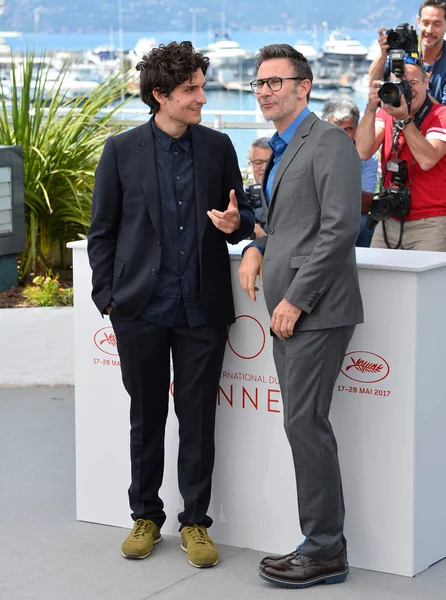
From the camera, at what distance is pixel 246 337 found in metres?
3.85

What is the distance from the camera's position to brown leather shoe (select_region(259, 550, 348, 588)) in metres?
3.56

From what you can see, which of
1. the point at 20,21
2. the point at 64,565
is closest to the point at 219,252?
the point at 64,565

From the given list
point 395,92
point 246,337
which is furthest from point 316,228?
point 395,92

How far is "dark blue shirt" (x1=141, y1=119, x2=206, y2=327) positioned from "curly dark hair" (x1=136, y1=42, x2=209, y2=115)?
20cm

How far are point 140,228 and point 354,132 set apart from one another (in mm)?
2229

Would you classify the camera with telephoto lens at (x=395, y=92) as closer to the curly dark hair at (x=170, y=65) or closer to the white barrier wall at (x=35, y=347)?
the curly dark hair at (x=170, y=65)

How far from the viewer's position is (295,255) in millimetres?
3412

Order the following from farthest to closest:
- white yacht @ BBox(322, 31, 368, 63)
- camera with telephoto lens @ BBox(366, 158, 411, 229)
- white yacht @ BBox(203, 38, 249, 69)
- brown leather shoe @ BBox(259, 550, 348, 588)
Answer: white yacht @ BBox(322, 31, 368, 63), white yacht @ BBox(203, 38, 249, 69), camera with telephoto lens @ BBox(366, 158, 411, 229), brown leather shoe @ BBox(259, 550, 348, 588)

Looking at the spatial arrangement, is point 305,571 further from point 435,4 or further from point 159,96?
point 435,4

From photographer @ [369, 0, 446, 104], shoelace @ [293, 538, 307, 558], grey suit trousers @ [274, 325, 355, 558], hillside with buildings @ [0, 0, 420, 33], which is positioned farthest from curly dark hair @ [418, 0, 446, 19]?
hillside with buildings @ [0, 0, 420, 33]

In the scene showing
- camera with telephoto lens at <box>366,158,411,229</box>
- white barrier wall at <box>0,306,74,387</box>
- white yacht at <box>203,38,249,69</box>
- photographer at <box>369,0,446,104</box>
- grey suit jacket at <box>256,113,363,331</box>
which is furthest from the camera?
white yacht at <box>203,38,249,69</box>

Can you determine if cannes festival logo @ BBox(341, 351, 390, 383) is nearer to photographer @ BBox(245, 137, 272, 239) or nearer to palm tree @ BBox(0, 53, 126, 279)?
photographer @ BBox(245, 137, 272, 239)

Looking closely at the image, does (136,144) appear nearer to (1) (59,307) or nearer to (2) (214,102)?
(1) (59,307)

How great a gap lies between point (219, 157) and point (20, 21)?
125m
